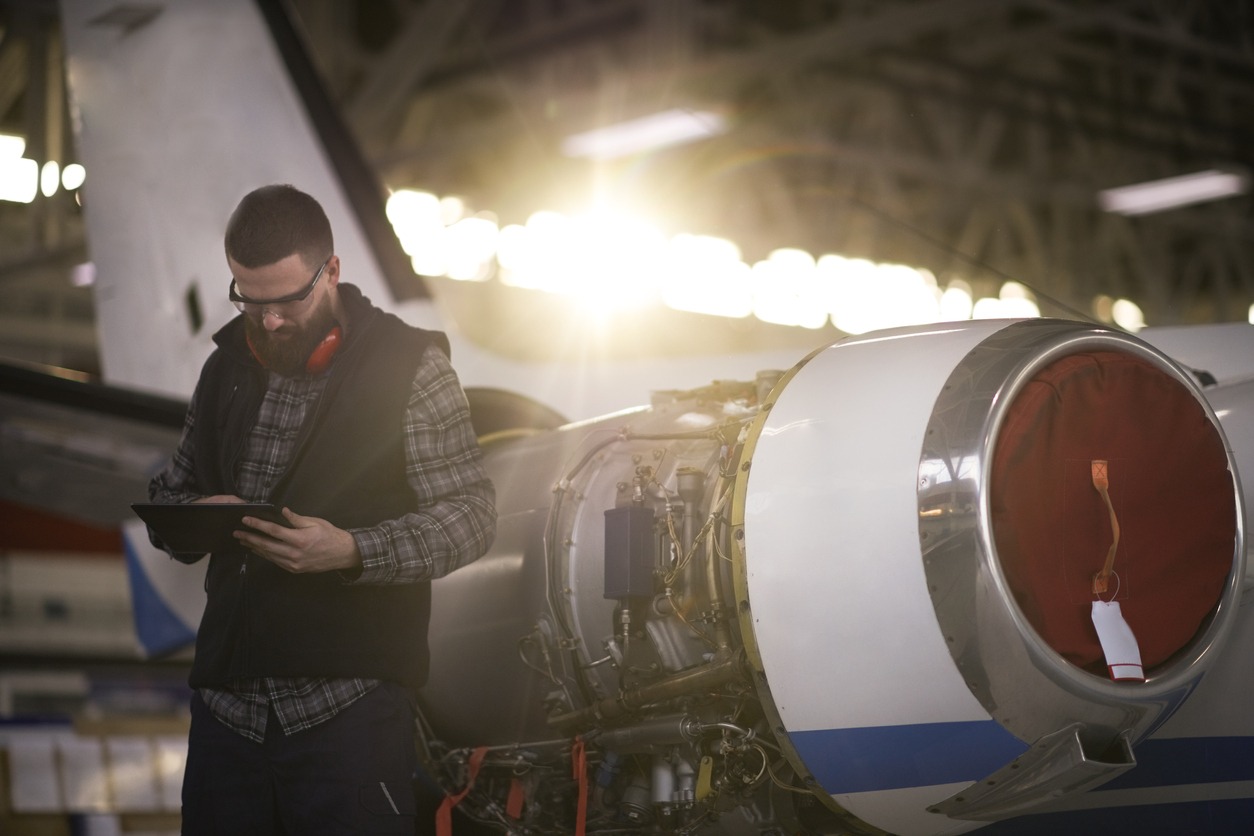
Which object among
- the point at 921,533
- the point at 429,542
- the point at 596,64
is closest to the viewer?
the point at 921,533

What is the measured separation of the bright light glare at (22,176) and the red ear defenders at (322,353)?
8165 millimetres

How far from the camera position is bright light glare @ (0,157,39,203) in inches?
420

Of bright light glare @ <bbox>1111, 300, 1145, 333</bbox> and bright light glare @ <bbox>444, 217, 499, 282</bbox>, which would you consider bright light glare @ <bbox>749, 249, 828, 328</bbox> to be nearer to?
bright light glare @ <bbox>444, 217, 499, 282</bbox>

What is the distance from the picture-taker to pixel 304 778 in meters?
3.10

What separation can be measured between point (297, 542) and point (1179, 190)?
20.9 meters

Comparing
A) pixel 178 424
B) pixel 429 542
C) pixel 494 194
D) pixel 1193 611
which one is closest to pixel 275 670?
pixel 429 542

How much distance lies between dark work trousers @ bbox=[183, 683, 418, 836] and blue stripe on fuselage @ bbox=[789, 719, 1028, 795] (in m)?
1.04

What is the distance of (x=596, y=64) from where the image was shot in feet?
62.0

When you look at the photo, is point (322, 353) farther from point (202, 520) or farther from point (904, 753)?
point (904, 753)

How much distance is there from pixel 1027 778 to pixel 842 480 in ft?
2.75

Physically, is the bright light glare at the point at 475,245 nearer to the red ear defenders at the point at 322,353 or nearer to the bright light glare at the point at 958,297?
the bright light glare at the point at 958,297

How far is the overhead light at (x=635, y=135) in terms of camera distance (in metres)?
15.4

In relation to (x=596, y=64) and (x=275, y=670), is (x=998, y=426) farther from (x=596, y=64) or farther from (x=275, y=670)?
(x=596, y=64)

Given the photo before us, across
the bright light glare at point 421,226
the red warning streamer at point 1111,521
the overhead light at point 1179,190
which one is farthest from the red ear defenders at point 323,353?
the overhead light at point 1179,190
